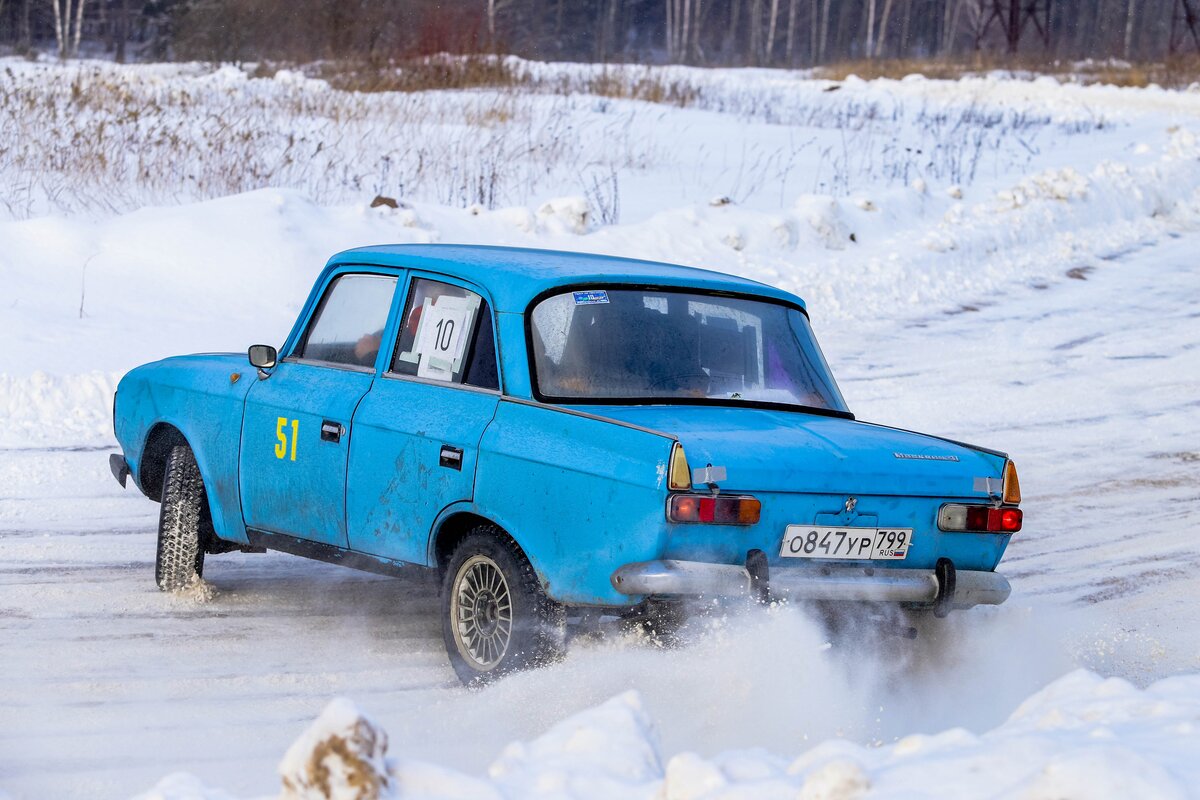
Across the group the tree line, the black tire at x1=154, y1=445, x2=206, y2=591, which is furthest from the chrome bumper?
the tree line

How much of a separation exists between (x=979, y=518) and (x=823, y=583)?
79cm

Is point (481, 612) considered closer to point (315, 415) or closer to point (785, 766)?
point (315, 415)

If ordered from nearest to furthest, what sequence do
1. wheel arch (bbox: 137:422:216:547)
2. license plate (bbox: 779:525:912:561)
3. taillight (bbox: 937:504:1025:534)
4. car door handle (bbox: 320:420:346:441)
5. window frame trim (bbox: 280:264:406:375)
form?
1. license plate (bbox: 779:525:912:561)
2. taillight (bbox: 937:504:1025:534)
3. car door handle (bbox: 320:420:346:441)
4. window frame trim (bbox: 280:264:406:375)
5. wheel arch (bbox: 137:422:216:547)

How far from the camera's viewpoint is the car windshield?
527 cm

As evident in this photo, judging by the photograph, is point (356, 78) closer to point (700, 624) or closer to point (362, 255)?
point (362, 255)

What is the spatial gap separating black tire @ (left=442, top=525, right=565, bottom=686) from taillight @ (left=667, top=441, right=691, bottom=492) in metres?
0.63

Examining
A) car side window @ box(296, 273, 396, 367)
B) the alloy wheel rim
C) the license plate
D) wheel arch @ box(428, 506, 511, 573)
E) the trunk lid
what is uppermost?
car side window @ box(296, 273, 396, 367)

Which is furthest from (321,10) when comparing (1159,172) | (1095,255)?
(1095,255)

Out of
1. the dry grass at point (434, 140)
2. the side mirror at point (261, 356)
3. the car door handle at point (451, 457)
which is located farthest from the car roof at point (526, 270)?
the dry grass at point (434, 140)

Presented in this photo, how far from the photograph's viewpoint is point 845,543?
16.1 feet

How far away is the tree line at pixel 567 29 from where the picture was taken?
1618 inches

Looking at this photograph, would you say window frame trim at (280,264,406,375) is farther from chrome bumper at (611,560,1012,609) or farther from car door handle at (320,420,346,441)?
chrome bumper at (611,560,1012,609)

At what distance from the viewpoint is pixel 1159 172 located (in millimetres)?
23359

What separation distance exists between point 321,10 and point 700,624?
40.2 m
